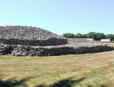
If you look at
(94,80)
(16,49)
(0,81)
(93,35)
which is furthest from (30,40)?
A: (93,35)

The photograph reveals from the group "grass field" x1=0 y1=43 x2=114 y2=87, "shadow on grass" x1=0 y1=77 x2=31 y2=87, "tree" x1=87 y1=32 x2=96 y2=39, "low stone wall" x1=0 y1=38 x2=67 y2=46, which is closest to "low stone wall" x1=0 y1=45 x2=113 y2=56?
"low stone wall" x1=0 y1=38 x2=67 y2=46

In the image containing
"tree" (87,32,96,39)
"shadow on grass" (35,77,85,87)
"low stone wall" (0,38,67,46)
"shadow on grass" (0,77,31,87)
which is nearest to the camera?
"shadow on grass" (35,77,85,87)

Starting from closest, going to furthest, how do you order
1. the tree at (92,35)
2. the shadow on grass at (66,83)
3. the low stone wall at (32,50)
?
the shadow on grass at (66,83) < the low stone wall at (32,50) < the tree at (92,35)

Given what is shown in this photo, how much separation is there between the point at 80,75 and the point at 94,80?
1.00 m

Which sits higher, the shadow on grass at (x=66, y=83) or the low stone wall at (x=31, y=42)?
the low stone wall at (x=31, y=42)

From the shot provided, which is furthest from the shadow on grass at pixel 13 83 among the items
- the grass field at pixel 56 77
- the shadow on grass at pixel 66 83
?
the shadow on grass at pixel 66 83

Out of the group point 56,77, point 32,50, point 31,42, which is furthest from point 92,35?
point 56,77

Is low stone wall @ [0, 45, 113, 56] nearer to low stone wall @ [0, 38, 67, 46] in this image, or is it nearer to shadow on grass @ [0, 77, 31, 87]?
low stone wall @ [0, 38, 67, 46]

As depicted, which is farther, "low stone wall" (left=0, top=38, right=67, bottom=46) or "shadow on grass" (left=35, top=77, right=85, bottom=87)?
"low stone wall" (left=0, top=38, right=67, bottom=46)

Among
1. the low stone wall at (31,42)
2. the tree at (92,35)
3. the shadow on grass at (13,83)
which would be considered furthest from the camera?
the tree at (92,35)

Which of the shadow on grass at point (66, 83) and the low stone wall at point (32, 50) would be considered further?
the low stone wall at point (32, 50)

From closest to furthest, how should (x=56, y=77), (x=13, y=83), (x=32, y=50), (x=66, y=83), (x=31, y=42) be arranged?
(x=66, y=83) → (x=13, y=83) → (x=56, y=77) → (x=32, y=50) → (x=31, y=42)

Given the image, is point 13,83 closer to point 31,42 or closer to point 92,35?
point 31,42

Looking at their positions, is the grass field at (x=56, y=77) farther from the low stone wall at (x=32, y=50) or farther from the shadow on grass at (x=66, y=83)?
the low stone wall at (x=32, y=50)
